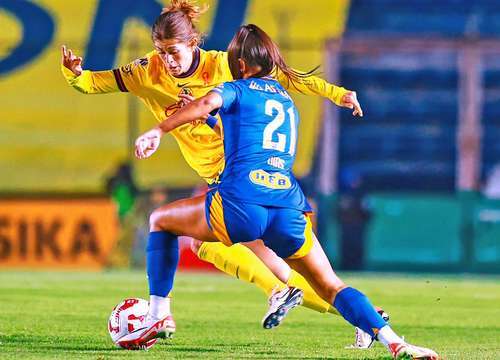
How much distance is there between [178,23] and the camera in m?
7.04

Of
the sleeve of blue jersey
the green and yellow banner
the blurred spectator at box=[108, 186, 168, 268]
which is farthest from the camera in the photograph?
the green and yellow banner

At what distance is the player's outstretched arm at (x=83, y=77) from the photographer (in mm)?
7320

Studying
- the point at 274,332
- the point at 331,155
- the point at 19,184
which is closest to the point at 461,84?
the point at 331,155

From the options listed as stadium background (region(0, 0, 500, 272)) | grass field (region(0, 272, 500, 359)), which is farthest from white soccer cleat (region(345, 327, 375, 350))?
stadium background (region(0, 0, 500, 272))

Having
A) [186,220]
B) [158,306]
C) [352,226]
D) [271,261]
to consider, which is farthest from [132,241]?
[186,220]

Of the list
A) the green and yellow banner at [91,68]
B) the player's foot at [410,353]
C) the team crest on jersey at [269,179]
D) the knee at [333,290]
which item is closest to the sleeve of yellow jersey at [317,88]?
the team crest on jersey at [269,179]

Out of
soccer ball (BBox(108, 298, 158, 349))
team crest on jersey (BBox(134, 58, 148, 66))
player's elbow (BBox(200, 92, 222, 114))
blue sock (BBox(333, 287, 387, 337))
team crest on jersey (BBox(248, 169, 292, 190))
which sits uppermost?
team crest on jersey (BBox(134, 58, 148, 66))

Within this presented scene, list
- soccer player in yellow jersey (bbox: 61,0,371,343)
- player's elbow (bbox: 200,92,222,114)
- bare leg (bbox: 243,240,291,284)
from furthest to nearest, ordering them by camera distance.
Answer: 1. bare leg (bbox: 243,240,291,284)
2. soccer player in yellow jersey (bbox: 61,0,371,343)
3. player's elbow (bbox: 200,92,222,114)

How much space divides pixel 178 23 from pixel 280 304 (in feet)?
4.96

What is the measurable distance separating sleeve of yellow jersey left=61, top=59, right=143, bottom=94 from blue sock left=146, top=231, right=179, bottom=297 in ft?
3.29

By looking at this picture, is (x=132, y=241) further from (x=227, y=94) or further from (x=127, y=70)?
(x=227, y=94)

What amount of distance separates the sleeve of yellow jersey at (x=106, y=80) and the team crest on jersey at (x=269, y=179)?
1554mm

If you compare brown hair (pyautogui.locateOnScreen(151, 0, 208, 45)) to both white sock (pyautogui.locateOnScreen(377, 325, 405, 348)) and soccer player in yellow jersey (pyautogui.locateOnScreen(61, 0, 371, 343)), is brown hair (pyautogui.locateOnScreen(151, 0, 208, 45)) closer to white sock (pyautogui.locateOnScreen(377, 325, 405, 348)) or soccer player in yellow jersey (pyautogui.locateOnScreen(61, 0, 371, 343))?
soccer player in yellow jersey (pyautogui.locateOnScreen(61, 0, 371, 343))

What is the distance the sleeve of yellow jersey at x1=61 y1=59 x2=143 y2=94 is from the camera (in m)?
7.43
